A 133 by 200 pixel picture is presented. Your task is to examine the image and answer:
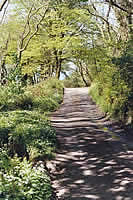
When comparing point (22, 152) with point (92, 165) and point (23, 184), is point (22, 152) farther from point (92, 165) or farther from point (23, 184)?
point (23, 184)

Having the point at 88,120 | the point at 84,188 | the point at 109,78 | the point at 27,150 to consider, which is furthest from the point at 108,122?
the point at 84,188

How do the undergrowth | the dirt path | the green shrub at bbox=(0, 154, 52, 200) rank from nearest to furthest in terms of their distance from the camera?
the green shrub at bbox=(0, 154, 52, 200) → the undergrowth → the dirt path

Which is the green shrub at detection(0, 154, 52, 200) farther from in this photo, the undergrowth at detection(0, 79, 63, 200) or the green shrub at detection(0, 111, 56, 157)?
the green shrub at detection(0, 111, 56, 157)

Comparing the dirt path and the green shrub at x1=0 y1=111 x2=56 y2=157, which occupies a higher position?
the green shrub at x1=0 y1=111 x2=56 y2=157

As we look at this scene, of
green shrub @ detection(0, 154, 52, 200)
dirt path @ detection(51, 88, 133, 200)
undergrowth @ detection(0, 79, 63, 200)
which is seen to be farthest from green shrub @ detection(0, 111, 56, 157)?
green shrub @ detection(0, 154, 52, 200)

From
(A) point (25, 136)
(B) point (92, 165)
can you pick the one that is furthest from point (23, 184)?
(A) point (25, 136)

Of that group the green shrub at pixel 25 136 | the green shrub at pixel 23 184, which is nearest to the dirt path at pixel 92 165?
the green shrub at pixel 25 136

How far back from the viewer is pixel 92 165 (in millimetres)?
6785

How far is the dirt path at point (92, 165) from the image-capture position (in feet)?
17.6

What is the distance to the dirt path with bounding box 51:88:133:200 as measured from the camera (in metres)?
5.35

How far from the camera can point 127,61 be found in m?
11.5

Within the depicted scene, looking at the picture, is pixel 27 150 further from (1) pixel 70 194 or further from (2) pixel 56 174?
(1) pixel 70 194

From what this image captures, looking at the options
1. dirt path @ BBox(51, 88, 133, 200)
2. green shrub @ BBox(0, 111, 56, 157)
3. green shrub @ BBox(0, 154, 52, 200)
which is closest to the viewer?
green shrub @ BBox(0, 154, 52, 200)

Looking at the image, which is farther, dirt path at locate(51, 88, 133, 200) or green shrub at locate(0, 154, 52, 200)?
dirt path at locate(51, 88, 133, 200)
